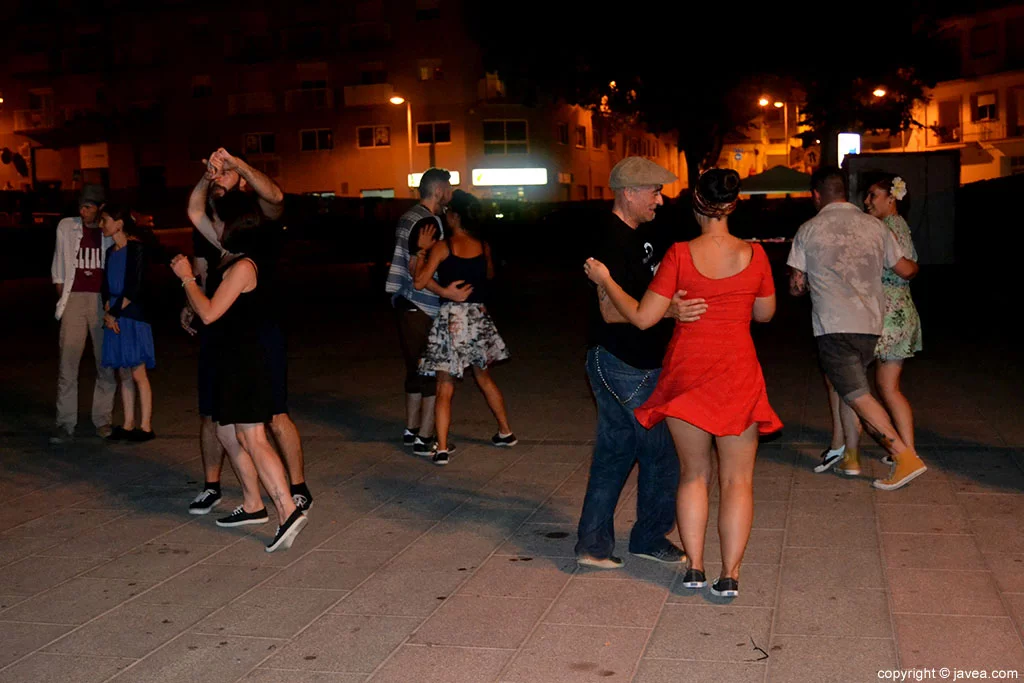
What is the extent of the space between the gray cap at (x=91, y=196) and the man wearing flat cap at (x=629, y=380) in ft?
16.5

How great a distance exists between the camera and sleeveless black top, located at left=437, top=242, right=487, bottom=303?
317 inches

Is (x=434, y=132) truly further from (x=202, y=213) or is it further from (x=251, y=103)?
(x=202, y=213)

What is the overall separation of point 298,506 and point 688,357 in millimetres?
2651

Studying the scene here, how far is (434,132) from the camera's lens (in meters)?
55.3

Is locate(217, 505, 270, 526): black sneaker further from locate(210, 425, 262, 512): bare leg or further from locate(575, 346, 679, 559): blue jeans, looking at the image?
locate(575, 346, 679, 559): blue jeans

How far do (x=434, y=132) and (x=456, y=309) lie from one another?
4811cm

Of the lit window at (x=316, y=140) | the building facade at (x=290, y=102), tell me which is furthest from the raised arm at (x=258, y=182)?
the lit window at (x=316, y=140)

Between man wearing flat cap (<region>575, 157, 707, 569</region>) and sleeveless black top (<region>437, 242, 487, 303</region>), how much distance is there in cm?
250

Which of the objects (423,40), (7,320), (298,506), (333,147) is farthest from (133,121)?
(298,506)

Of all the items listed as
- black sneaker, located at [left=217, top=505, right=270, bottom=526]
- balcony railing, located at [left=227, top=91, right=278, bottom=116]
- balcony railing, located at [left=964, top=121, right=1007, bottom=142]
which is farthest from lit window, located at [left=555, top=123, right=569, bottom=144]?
black sneaker, located at [left=217, top=505, right=270, bottom=526]

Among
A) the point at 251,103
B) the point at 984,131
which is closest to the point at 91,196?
the point at 251,103

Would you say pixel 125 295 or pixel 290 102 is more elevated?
pixel 290 102

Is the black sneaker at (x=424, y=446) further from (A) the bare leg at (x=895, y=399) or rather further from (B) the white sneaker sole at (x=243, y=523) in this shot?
(A) the bare leg at (x=895, y=399)

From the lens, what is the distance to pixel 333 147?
186 feet
